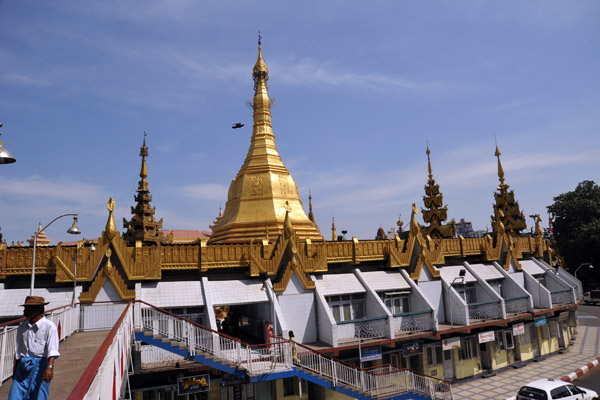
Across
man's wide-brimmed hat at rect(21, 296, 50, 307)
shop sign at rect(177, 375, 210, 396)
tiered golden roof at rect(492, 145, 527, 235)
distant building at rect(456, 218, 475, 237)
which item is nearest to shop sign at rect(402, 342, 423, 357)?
shop sign at rect(177, 375, 210, 396)

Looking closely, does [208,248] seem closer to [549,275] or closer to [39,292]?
[39,292]

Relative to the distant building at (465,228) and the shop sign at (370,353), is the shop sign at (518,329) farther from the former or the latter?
the distant building at (465,228)

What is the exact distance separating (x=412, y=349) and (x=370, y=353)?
3120 millimetres

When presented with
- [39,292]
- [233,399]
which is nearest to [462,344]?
[233,399]

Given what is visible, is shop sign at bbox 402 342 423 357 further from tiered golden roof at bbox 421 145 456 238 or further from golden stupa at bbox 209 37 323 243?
tiered golden roof at bbox 421 145 456 238

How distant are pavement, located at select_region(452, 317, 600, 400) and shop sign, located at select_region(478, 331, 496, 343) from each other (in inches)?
95.5

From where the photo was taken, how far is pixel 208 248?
66.6 feet

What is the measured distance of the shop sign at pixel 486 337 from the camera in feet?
77.6

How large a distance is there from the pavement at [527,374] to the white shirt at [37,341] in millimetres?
20878

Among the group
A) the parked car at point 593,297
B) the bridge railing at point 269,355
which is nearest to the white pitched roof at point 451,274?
the bridge railing at point 269,355

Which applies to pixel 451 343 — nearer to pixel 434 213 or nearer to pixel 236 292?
pixel 236 292

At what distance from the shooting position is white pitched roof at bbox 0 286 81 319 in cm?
1661

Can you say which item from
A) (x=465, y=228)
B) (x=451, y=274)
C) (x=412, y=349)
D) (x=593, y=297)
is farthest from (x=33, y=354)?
(x=465, y=228)

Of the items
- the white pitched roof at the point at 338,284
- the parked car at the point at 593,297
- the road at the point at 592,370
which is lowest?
the road at the point at 592,370
